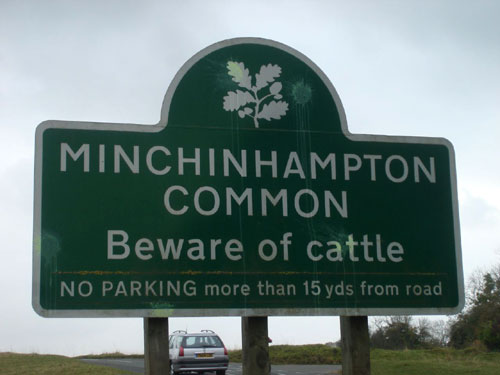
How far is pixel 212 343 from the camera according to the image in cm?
2612

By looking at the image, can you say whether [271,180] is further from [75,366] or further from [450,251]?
[75,366]

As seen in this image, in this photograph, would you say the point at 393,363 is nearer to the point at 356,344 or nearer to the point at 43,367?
the point at 43,367

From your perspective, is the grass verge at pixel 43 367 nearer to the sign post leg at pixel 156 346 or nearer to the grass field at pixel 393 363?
the grass field at pixel 393 363

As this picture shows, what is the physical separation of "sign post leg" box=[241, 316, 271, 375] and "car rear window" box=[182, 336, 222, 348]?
20569mm

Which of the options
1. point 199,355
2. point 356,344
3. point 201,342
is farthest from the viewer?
point 201,342

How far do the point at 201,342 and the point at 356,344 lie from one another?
20.6 m

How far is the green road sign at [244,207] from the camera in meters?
5.30

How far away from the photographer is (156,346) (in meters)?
5.36

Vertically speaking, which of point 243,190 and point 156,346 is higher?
point 243,190

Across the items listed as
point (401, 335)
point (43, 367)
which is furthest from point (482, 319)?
point (43, 367)

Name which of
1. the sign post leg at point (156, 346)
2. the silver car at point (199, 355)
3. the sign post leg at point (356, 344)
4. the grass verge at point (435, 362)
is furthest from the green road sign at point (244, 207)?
the silver car at point (199, 355)

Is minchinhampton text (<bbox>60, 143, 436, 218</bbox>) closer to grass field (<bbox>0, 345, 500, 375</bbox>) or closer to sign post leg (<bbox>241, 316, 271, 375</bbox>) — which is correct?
sign post leg (<bbox>241, 316, 271, 375</bbox>)

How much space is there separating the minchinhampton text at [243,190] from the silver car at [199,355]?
2025 cm

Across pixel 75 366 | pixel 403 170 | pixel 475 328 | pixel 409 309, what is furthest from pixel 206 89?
pixel 475 328
